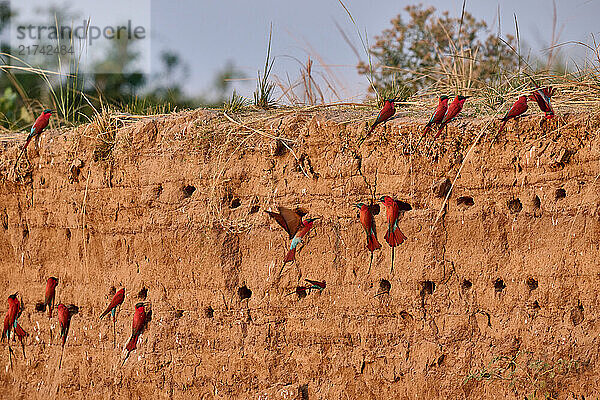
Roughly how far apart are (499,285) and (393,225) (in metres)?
0.57

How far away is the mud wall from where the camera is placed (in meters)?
2.94

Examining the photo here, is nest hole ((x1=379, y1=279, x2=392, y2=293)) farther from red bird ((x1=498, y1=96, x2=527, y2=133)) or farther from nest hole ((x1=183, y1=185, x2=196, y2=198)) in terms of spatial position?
nest hole ((x1=183, y1=185, x2=196, y2=198))

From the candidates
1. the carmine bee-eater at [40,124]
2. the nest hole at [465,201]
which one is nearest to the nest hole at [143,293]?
the carmine bee-eater at [40,124]

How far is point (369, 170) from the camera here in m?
3.27

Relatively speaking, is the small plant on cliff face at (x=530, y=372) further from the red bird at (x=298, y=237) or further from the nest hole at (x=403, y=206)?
the red bird at (x=298, y=237)

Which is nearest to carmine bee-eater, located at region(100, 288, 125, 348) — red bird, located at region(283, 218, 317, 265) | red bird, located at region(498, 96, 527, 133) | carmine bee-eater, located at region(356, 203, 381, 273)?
red bird, located at region(283, 218, 317, 265)

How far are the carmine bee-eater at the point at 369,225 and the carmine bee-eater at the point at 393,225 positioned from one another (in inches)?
2.7

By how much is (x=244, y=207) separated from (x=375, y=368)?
111 cm

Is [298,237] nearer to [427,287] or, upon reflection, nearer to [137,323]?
[427,287]

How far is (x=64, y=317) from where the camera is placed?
402 centimetres

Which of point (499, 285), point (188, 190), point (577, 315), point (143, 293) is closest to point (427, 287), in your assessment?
point (499, 285)

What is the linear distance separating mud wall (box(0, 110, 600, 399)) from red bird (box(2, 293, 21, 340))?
0.19 ft

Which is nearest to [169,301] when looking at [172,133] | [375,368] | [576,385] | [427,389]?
[172,133]

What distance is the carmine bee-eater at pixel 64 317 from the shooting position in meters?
4.02
